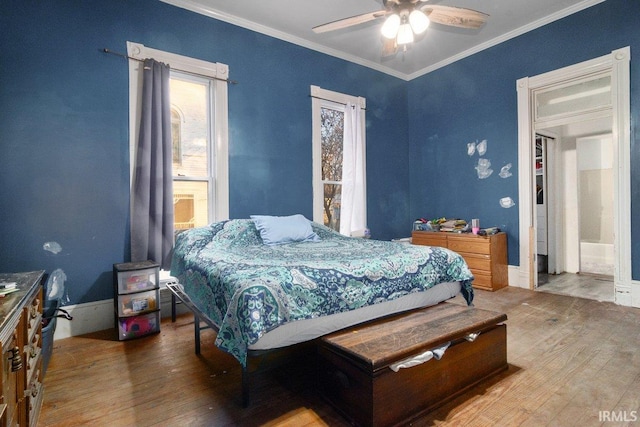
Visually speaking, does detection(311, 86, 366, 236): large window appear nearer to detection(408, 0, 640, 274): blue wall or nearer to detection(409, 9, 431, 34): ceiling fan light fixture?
detection(408, 0, 640, 274): blue wall

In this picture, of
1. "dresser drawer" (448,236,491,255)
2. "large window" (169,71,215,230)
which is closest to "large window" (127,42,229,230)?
"large window" (169,71,215,230)

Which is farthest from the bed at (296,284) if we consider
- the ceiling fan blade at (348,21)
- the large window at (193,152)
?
the ceiling fan blade at (348,21)

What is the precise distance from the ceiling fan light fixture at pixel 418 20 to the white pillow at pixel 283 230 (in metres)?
1.97

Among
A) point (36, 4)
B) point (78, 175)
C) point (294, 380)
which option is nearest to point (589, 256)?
point (294, 380)

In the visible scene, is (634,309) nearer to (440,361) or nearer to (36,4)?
(440,361)

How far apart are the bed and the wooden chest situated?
0.15 metres

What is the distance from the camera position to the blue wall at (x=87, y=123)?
250 cm

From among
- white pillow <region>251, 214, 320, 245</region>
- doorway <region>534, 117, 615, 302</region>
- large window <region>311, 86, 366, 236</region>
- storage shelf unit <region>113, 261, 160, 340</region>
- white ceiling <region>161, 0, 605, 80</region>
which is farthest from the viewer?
doorway <region>534, 117, 615, 302</region>

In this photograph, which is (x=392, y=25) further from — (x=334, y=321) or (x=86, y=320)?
(x=86, y=320)

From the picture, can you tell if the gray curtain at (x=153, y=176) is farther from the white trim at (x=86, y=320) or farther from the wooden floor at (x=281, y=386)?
the wooden floor at (x=281, y=386)

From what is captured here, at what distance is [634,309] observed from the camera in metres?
3.03

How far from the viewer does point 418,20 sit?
7.66ft

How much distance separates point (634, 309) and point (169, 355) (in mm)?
4062

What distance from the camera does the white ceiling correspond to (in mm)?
3303
